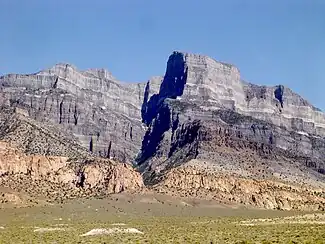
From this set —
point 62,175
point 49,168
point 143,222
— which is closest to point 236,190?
point 62,175

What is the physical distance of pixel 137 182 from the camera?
172000 millimetres

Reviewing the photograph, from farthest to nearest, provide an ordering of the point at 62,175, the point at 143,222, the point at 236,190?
the point at 236,190, the point at 62,175, the point at 143,222

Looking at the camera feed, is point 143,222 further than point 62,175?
No

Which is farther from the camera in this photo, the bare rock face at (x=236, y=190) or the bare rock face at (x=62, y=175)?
the bare rock face at (x=236, y=190)

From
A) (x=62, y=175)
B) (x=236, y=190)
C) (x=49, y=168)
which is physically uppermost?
(x=49, y=168)

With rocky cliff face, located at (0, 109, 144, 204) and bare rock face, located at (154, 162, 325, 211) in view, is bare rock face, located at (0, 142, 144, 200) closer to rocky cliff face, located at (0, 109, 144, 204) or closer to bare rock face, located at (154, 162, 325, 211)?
rocky cliff face, located at (0, 109, 144, 204)

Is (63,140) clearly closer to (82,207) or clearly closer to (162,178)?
(162,178)

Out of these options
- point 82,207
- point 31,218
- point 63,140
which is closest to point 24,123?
point 63,140

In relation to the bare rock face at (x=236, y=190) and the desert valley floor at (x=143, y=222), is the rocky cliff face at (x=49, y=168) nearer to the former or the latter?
the desert valley floor at (x=143, y=222)

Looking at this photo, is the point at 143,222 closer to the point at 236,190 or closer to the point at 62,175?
the point at 62,175

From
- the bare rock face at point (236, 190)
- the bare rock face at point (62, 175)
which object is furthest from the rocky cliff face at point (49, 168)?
the bare rock face at point (236, 190)

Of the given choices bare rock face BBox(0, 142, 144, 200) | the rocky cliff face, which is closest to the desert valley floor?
bare rock face BBox(0, 142, 144, 200)

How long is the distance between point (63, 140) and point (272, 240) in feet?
A: 457

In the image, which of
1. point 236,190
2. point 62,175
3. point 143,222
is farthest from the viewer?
Result: point 236,190
